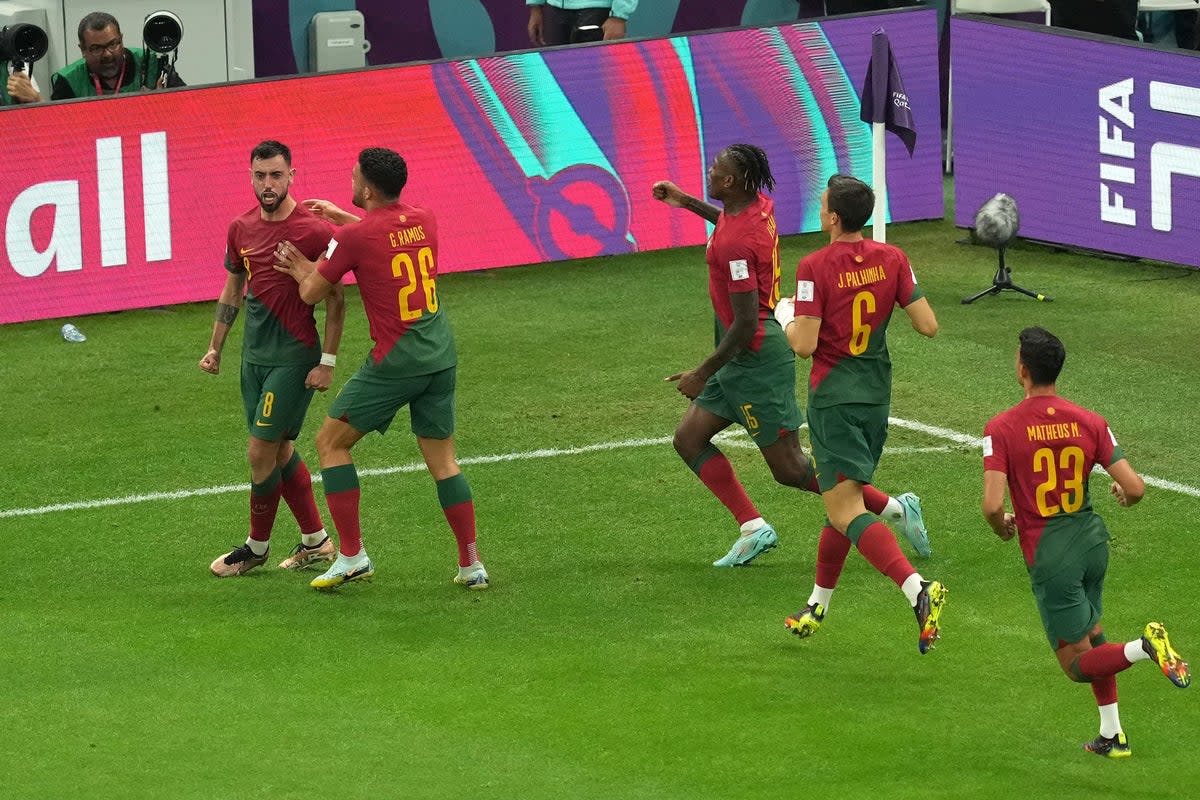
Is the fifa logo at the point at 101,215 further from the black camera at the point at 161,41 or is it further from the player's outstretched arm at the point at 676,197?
the player's outstretched arm at the point at 676,197

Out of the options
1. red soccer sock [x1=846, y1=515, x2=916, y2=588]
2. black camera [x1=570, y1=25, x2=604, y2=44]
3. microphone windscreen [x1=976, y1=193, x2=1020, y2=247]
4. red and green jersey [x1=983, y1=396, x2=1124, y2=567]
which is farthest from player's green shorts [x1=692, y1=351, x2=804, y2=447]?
black camera [x1=570, y1=25, x2=604, y2=44]

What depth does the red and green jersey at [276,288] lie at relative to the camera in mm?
9883

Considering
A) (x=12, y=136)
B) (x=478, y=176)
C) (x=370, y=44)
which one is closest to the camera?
(x=12, y=136)

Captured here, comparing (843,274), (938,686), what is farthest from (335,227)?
(938,686)

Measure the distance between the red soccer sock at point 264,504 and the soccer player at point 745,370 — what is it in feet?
6.76

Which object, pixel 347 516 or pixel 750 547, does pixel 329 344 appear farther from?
pixel 750 547

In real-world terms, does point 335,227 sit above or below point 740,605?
above

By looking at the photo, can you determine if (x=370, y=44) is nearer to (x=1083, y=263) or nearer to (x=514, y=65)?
(x=514, y=65)

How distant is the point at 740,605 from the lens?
31.7 feet

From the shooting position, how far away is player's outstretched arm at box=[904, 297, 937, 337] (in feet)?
28.8

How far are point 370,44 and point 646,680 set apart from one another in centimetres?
1317

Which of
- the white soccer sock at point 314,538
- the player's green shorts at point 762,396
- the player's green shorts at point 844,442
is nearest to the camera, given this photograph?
the player's green shorts at point 844,442

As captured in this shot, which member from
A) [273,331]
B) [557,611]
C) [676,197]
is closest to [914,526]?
[557,611]

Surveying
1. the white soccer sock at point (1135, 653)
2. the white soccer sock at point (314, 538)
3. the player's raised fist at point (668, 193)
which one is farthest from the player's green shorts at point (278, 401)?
the white soccer sock at point (1135, 653)
